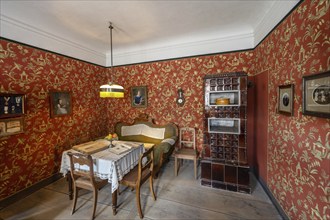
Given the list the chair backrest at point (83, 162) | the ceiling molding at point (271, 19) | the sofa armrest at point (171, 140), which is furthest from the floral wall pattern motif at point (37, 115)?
the ceiling molding at point (271, 19)

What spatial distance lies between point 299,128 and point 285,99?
1.48 ft

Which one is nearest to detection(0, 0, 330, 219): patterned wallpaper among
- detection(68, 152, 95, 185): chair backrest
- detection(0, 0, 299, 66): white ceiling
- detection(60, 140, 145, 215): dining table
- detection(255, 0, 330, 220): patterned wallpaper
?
detection(255, 0, 330, 220): patterned wallpaper

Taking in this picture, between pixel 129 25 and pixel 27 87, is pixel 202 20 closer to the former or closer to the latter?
pixel 129 25

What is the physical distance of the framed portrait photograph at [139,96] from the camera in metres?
4.21

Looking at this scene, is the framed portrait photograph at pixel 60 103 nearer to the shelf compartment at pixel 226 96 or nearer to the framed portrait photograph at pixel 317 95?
the shelf compartment at pixel 226 96

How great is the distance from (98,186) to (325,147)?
8.41 ft

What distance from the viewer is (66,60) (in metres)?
3.43

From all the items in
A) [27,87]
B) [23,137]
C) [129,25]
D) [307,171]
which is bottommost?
[307,171]

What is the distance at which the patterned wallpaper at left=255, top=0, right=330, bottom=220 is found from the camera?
1.37 m

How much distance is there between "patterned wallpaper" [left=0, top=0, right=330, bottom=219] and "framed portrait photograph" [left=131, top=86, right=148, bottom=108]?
13 centimetres

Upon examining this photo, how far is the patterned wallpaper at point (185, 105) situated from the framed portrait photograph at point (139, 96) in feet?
0.42

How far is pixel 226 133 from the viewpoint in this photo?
2.75m

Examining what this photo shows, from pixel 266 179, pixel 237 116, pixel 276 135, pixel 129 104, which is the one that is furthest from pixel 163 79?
pixel 266 179

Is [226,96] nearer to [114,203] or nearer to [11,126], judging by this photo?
[114,203]
